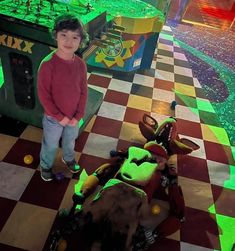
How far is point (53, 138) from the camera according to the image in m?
1.25

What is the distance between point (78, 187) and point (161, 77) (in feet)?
4.97

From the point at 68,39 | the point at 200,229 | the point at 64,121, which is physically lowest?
the point at 200,229

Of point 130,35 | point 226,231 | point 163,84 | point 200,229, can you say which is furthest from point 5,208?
point 163,84

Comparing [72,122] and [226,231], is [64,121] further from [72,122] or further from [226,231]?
[226,231]

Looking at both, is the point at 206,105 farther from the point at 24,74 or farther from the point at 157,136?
the point at 24,74

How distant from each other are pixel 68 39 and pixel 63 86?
0.61 ft

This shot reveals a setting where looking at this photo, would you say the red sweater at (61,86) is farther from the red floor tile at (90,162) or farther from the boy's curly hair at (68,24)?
the red floor tile at (90,162)

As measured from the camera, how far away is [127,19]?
2.03 metres

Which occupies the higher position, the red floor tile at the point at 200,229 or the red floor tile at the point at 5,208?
the red floor tile at the point at 200,229

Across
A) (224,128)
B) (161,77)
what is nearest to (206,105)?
(224,128)

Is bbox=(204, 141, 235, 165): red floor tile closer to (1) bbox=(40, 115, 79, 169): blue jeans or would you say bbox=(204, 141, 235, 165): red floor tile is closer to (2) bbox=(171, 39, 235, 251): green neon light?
(2) bbox=(171, 39, 235, 251): green neon light

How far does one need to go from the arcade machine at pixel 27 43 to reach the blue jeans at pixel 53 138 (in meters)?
0.32

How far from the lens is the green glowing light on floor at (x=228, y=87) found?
206cm

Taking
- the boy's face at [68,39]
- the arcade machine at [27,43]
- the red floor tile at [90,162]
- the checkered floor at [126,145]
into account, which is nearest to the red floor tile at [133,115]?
the checkered floor at [126,145]
